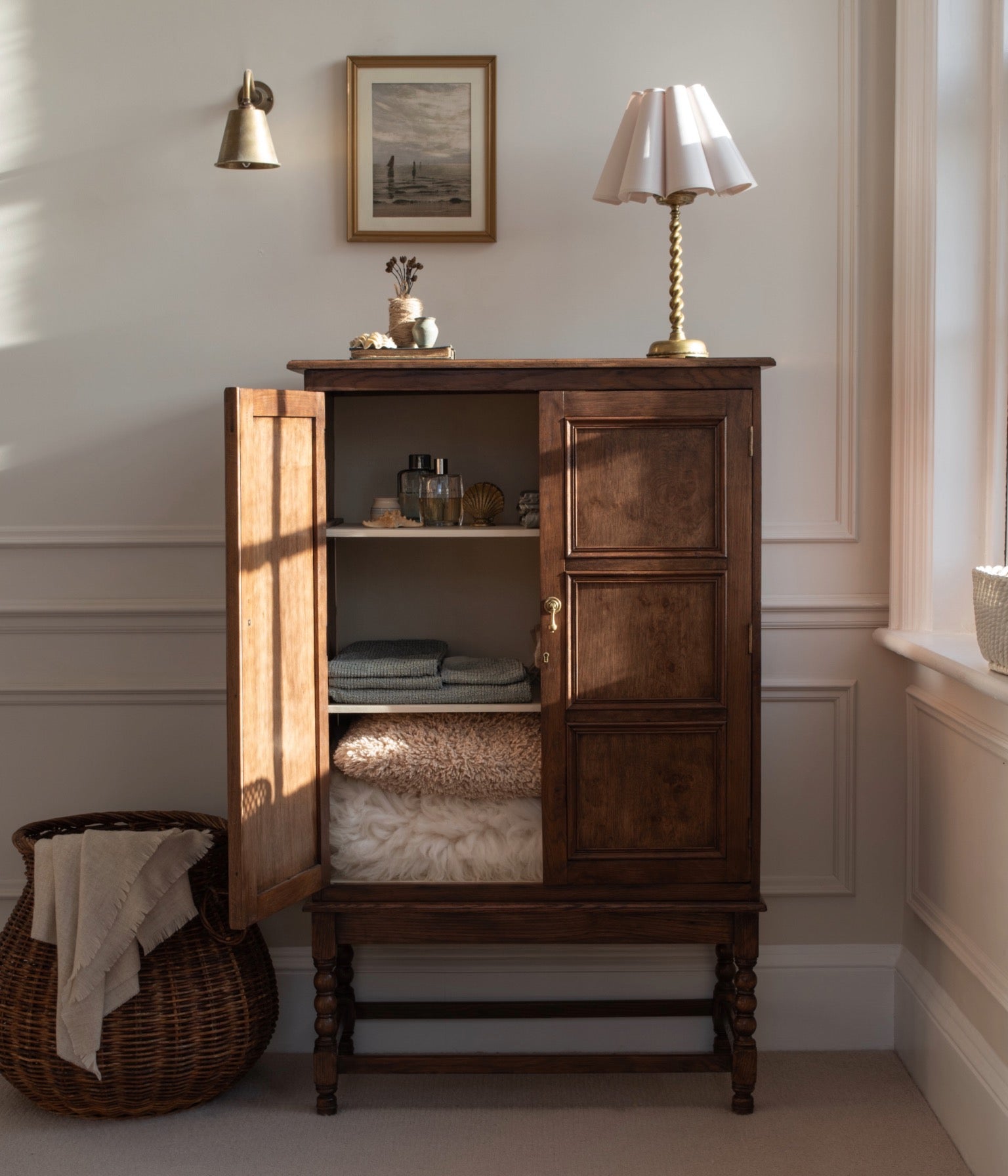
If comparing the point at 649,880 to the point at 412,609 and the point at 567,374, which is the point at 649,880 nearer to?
the point at 412,609

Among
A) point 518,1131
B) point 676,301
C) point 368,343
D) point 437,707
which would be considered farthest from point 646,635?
point 518,1131

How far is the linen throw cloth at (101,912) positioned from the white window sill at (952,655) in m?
1.62

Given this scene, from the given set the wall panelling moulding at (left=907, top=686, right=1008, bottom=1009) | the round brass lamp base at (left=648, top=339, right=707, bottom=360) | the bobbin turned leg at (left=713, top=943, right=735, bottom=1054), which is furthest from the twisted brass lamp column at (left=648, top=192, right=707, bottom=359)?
the bobbin turned leg at (left=713, top=943, right=735, bottom=1054)

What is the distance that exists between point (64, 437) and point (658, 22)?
1.75 meters

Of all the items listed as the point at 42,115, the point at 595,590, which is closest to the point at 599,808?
the point at 595,590

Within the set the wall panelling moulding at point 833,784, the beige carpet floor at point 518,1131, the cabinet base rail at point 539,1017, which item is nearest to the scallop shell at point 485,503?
the wall panelling moulding at point 833,784

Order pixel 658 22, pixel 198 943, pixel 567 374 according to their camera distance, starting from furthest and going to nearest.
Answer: pixel 658 22 < pixel 198 943 < pixel 567 374

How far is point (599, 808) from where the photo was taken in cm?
234

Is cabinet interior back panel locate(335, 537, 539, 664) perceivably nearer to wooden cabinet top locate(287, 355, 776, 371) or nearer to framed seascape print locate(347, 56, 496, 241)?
wooden cabinet top locate(287, 355, 776, 371)

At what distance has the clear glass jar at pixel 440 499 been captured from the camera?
243 cm

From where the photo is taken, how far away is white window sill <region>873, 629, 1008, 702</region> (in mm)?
2006

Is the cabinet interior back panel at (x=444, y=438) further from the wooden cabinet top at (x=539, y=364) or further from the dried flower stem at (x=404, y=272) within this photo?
the wooden cabinet top at (x=539, y=364)

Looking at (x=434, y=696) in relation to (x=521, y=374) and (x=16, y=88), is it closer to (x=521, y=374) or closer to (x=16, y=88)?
(x=521, y=374)

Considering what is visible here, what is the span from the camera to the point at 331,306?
2.70 meters
